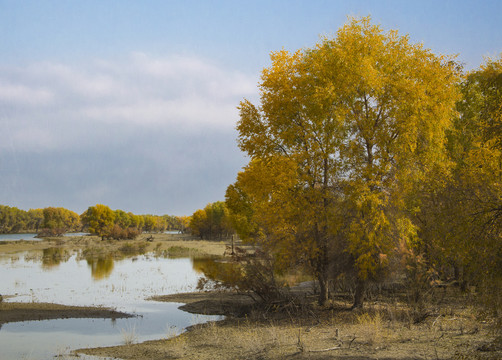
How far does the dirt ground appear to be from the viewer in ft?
38.5

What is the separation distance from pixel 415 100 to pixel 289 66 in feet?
19.3

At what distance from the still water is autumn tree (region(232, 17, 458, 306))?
A: 6.56 metres

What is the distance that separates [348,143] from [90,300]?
16.5 metres

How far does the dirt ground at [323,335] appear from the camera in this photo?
1174 cm

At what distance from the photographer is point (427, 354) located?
11211mm

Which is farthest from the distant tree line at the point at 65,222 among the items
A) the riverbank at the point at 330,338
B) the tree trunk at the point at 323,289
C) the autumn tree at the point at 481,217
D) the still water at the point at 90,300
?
the autumn tree at the point at 481,217

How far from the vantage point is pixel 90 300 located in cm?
2469

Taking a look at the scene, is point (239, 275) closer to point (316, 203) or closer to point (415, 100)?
point (316, 203)

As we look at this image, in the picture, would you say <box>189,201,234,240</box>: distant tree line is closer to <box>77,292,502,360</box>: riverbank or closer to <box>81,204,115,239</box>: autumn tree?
<box>81,204,115,239</box>: autumn tree

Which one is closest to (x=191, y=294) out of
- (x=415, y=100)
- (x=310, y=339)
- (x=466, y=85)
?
(x=310, y=339)

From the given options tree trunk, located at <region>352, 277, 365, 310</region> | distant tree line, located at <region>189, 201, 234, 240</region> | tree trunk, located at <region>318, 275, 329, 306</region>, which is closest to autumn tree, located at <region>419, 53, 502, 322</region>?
tree trunk, located at <region>352, 277, 365, 310</region>

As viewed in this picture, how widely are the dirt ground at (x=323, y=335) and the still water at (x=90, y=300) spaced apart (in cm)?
137

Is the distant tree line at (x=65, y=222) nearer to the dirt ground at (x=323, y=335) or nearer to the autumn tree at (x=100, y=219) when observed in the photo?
the autumn tree at (x=100, y=219)

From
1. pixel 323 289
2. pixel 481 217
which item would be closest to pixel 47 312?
pixel 323 289
